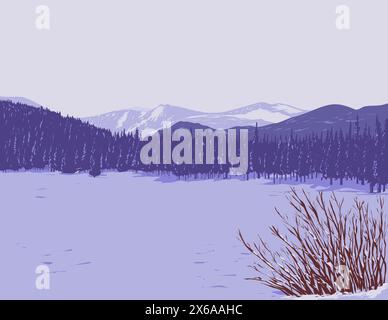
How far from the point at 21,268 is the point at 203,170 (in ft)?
239

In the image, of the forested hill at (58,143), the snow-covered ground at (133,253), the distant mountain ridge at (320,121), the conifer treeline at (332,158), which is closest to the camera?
the snow-covered ground at (133,253)

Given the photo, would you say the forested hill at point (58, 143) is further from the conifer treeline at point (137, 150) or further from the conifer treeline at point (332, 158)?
the conifer treeline at point (332, 158)

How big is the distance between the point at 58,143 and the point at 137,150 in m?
14.4

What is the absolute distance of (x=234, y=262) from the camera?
81.3 ft

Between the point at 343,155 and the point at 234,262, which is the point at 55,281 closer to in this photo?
the point at 234,262

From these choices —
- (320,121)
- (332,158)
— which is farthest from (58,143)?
(320,121)

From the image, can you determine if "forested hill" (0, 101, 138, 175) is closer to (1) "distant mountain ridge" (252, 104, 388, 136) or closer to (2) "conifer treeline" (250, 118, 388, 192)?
(2) "conifer treeline" (250, 118, 388, 192)

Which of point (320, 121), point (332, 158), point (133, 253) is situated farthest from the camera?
point (320, 121)

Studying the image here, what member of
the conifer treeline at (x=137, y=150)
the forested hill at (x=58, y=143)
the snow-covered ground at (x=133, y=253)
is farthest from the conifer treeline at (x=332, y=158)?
the forested hill at (x=58, y=143)

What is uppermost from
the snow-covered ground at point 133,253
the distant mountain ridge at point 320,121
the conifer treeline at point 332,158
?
the distant mountain ridge at point 320,121

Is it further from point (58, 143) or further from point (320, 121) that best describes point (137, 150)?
point (320, 121)

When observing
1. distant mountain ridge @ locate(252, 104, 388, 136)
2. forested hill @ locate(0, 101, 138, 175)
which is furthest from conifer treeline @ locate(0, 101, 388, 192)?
distant mountain ridge @ locate(252, 104, 388, 136)

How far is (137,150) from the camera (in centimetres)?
8619

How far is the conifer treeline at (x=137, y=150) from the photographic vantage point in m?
71.1
